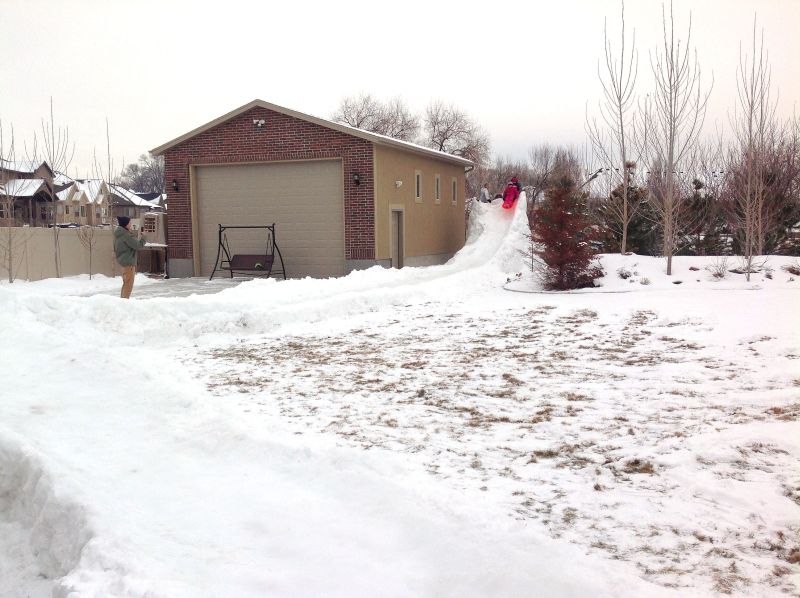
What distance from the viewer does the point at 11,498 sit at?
4.08m

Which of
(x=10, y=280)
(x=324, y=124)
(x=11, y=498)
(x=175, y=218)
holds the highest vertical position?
(x=324, y=124)

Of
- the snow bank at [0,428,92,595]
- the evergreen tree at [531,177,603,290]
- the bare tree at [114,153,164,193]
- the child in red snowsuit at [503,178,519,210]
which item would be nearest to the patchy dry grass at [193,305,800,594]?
the snow bank at [0,428,92,595]

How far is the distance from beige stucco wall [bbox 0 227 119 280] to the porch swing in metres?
3.00

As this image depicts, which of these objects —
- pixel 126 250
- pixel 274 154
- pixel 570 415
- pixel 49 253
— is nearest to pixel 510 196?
pixel 274 154

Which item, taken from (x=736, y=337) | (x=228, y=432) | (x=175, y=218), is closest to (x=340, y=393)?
(x=228, y=432)

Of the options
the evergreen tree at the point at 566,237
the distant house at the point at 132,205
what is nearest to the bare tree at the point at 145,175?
the distant house at the point at 132,205

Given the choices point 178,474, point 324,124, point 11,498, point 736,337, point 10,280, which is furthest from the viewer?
point 324,124

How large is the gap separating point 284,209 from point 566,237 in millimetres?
7863

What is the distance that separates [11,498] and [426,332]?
249 inches

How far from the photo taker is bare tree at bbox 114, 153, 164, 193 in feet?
316

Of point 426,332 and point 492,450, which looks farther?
point 426,332

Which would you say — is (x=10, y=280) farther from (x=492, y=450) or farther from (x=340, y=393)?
(x=492, y=450)

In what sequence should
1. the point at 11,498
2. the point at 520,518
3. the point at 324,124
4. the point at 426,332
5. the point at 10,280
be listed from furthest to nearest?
1. the point at 324,124
2. the point at 10,280
3. the point at 426,332
4. the point at 11,498
5. the point at 520,518

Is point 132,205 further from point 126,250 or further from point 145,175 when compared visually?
point 126,250
